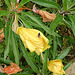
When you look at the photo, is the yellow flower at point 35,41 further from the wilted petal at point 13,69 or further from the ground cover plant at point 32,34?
the wilted petal at point 13,69

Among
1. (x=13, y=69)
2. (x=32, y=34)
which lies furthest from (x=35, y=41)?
(x=13, y=69)

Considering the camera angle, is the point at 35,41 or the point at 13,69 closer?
the point at 35,41

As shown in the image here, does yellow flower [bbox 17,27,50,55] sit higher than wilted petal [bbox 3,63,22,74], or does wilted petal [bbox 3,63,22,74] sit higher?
yellow flower [bbox 17,27,50,55]

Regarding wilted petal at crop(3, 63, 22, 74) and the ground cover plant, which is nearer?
the ground cover plant

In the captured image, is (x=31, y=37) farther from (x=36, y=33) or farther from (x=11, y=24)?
(x=11, y=24)

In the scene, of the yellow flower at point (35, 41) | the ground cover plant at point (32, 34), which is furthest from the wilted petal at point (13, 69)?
the yellow flower at point (35, 41)

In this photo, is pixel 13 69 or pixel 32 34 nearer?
pixel 32 34

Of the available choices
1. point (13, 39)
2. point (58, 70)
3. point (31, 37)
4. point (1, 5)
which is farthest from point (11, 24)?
point (1, 5)

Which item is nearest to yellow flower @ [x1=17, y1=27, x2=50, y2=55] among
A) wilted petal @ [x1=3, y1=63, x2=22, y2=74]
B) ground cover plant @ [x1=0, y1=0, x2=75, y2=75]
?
ground cover plant @ [x1=0, y1=0, x2=75, y2=75]

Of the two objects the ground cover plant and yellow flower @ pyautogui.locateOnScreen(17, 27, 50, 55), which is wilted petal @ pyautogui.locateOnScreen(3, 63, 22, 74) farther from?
yellow flower @ pyautogui.locateOnScreen(17, 27, 50, 55)

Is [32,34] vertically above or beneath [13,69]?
above

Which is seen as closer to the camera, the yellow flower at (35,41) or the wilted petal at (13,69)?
the yellow flower at (35,41)

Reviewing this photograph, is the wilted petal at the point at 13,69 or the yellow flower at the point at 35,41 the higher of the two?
the yellow flower at the point at 35,41

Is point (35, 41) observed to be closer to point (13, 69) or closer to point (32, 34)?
point (32, 34)
